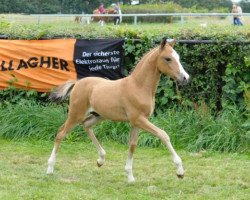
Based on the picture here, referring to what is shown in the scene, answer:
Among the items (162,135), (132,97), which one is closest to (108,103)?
(132,97)

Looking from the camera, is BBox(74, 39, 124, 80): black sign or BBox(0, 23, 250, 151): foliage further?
BBox(74, 39, 124, 80): black sign

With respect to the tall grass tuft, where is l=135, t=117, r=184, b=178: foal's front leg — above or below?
above

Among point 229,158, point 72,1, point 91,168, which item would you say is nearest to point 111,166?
Result: point 91,168

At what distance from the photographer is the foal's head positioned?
295 inches

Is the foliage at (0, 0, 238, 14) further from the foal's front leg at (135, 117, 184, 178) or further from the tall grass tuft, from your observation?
the foal's front leg at (135, 117, 184, 178)

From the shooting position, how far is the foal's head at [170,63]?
749 cm

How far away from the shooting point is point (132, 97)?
310 inches

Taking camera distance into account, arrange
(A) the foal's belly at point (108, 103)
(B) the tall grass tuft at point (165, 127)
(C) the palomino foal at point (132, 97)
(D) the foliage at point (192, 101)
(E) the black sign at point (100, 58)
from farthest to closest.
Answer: (E) the black sign at point (100, 58), (D) the foliage at point (192, 101), (B) the tall grass tuft at point (165, 127), (A) the foal's belly at point (108, 103), (C) the palomino foal at point (132, 97)

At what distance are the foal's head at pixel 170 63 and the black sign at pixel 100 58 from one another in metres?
3.67

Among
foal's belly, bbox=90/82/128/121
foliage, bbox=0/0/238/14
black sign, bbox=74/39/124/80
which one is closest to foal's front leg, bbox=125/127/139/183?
foal's belly, bbox=90/82/128/121

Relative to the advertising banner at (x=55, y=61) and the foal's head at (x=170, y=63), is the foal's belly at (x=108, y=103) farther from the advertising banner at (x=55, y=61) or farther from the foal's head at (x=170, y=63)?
the advertising banner at (x=55, y=61)

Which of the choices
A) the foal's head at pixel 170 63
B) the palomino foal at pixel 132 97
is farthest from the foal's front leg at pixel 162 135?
the foal's head at pixel 170 63

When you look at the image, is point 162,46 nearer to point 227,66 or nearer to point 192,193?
point 192,193

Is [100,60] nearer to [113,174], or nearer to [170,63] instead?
[113,174]
